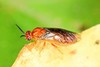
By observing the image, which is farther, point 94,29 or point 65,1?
point 65,1

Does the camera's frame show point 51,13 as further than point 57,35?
Yes

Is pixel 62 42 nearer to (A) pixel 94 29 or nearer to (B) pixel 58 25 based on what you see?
(A) pixel 94 29

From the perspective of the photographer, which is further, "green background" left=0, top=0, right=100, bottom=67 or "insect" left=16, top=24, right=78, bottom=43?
"green background" left=0, top=0, right=100, bottom=67

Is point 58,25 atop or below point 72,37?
below

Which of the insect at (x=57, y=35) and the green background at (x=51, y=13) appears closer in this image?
the insect at (x=57, y=35)

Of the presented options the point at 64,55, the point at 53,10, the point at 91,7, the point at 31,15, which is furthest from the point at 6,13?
the point at 64,55

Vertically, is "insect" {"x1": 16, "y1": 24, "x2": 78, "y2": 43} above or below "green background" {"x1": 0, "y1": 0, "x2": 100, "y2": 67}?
above

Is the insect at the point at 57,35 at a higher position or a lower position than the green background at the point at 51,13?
higher

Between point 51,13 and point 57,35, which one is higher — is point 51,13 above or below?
below
